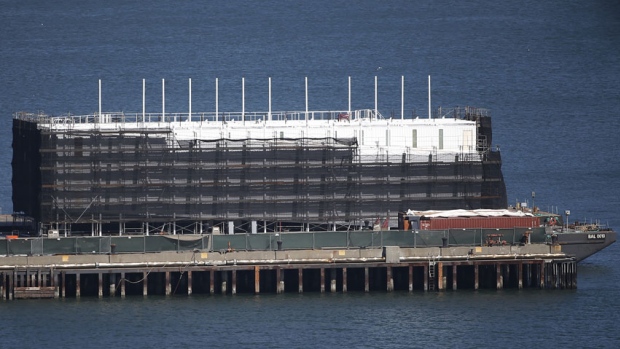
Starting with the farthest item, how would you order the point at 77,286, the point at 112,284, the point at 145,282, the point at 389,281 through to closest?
the point at 389,281 < the point at 112,284 < the point at 145,282 < the point at 77,286

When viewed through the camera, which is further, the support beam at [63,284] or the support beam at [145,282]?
the support beam at [145,282]

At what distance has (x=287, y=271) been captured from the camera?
13075 cm

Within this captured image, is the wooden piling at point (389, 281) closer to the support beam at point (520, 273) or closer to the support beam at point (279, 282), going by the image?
the support beam at point (279, 282)

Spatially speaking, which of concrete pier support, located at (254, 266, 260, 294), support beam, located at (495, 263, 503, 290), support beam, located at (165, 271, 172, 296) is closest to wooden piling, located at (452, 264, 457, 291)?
support beam, located at (495, 263, 503, 290)

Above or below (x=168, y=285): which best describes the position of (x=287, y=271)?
above

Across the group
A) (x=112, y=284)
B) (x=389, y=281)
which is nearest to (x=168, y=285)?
(x=112, y=284)

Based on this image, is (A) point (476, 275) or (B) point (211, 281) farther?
(A) point (476, 275)

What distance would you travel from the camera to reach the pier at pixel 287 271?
414 feet

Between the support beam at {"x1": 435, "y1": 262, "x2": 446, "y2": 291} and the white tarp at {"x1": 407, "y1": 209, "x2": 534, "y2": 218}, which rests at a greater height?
the white tarp at {"x1": 407, "y1": 209, "x2": 534, "y2": 218}

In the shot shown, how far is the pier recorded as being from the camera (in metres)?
126

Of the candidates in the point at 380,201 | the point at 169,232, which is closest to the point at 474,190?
the point at 380,201

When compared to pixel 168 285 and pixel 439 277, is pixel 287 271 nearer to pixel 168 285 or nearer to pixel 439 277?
pixel 168 285

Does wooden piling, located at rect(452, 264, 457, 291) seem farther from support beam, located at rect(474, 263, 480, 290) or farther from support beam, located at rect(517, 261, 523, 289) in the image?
support beam, located at rect(517, 261, 523, 289)

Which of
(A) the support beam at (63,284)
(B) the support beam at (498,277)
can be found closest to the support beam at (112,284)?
(A) the support beam at (63,284)
